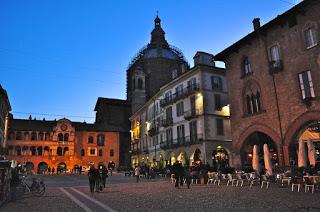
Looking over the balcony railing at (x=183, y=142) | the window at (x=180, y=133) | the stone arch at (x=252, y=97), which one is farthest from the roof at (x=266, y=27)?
the window at (x=180, y=133)

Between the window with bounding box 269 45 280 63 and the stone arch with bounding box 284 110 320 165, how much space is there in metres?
5.15

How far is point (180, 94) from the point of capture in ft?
132

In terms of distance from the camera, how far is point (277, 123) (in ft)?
73.2

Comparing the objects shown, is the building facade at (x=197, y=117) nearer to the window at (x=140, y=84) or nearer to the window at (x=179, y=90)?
the window at (x=179, y=90)

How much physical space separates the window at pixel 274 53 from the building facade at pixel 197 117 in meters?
13.3

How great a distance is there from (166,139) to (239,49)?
2105cm

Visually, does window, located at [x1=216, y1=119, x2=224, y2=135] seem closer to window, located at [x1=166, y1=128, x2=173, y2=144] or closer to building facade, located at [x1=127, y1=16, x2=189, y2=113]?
window, located at [x1=166, y1=128, x2=173, y2=144]

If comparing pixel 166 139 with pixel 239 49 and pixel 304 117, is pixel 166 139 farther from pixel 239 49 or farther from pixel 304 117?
pixel 304 117

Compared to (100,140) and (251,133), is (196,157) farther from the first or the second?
(100,140)

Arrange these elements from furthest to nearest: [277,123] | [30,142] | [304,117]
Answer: [30,142], [277,123], [304,117]

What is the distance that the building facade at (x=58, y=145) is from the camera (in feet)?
206

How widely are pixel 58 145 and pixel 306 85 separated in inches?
2239

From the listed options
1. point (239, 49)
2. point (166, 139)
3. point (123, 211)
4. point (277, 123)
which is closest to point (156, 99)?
point (166, 139)

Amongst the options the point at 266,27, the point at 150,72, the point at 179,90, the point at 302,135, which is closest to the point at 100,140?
the point at 150,72
